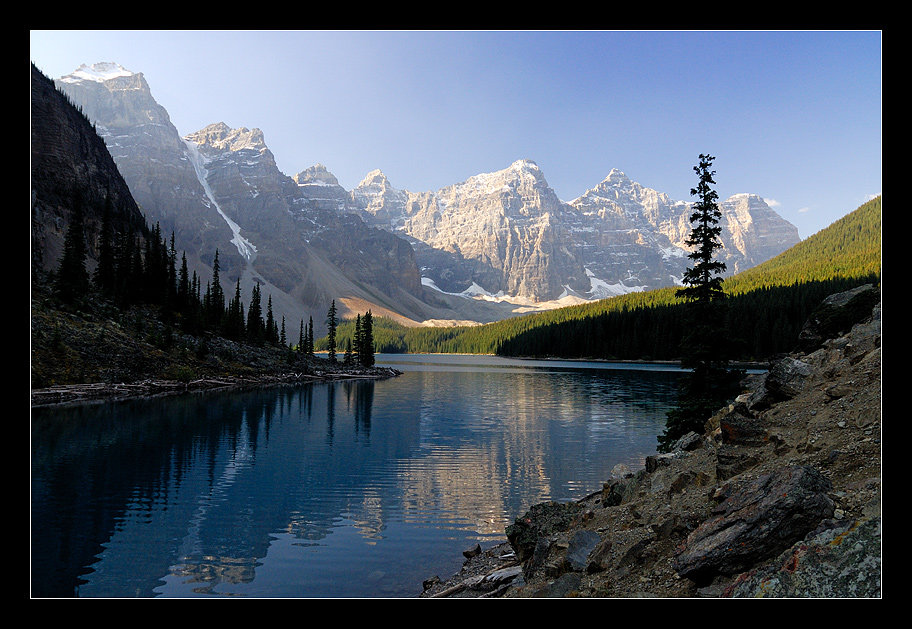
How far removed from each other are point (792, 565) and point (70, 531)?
846 inches

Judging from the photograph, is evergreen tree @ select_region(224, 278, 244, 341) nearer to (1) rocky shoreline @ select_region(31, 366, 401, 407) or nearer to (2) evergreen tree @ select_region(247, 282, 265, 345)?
(2) evergreen tree @ select_region(247, 282, 265, 345)

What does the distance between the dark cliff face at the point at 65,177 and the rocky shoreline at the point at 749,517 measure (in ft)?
344

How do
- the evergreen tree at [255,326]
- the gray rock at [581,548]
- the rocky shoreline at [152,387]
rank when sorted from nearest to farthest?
the gray rock at [581,548]
the rocky shoreline at [152,387]
the evergreen tree at [255,326]

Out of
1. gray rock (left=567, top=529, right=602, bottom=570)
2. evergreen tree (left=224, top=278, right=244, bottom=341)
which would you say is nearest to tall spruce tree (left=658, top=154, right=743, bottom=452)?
gray rock (left=567, top=529, right=602, bottom=570)

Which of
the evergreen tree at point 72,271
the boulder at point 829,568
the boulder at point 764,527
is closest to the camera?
the boulder at point 829,568

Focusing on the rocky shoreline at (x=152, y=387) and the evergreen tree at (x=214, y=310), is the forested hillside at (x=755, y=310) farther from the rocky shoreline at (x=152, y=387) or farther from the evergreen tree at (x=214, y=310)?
the evergreen tree at (x=214, y=310)

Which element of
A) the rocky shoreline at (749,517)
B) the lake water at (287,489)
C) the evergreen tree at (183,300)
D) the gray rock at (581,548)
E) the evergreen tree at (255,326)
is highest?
the evergreen tree at (183,300)

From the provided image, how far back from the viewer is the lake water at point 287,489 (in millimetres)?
14070

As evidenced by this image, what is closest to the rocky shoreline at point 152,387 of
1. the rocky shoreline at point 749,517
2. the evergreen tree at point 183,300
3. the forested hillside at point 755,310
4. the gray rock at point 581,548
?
the evergreen tree at point 183,300

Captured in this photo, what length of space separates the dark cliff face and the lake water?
238ft

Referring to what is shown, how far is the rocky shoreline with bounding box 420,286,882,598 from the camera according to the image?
6.45 metres

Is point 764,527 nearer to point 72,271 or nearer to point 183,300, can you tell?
point 72,271

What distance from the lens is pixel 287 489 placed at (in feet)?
77.3

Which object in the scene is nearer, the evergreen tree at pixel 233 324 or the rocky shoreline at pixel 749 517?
the rocky shoreline at pixel 749 517
